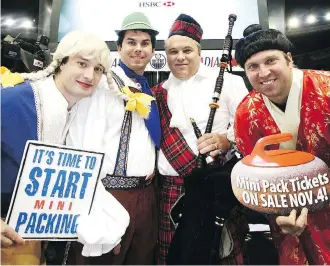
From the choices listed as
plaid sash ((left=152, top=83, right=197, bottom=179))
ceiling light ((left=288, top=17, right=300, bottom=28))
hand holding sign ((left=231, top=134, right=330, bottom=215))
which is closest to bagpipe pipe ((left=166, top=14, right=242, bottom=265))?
plaid sash ((left=152, top=83, right=197, bottom=179))

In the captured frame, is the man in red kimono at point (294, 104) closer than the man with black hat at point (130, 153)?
Yes

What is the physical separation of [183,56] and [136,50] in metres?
0.27

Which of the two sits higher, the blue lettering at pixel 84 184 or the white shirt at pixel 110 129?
the white shirt at pixel 110 129

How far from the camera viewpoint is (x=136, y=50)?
1.79 m

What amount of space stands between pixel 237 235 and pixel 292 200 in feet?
2.21

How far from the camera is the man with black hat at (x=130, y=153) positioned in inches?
59.9

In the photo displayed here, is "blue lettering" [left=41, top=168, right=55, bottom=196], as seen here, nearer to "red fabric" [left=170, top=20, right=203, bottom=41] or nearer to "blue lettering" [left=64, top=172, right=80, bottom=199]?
"blue lettering" [left=64, top=172, right=80, bottom=199]

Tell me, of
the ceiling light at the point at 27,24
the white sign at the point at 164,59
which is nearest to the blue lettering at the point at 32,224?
the white sign at the point at 164,59

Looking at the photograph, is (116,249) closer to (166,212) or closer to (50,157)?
(166,212)

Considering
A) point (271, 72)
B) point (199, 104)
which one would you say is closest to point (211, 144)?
point (199, 104)

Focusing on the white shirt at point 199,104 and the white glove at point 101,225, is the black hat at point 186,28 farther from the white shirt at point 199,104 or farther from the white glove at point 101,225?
the white glove at point 101,225

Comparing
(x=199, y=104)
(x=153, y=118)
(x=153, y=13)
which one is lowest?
(x=153, y=118)

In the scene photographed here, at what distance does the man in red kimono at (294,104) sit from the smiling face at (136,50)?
2.20 feet

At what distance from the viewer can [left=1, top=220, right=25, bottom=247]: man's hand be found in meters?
0.95
